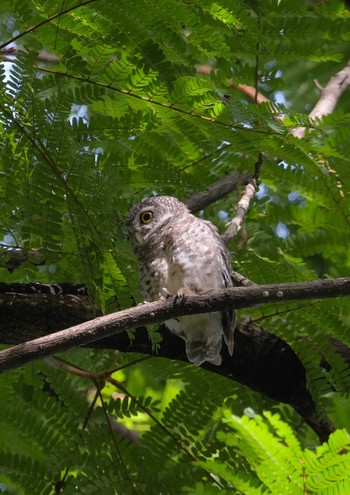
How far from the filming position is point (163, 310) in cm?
227

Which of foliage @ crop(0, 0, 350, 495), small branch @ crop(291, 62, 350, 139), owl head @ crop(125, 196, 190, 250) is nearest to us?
foliage @ crop(0, 0, 350, 495)

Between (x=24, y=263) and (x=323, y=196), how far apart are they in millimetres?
1153

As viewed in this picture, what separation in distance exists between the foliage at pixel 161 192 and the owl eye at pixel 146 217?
9 centimetres

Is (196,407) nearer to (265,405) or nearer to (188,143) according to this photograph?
(265,405)

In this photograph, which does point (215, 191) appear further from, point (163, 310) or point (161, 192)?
point (163, 310)

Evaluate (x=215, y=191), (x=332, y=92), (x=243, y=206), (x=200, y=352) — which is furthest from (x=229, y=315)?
(x=332, y=92)

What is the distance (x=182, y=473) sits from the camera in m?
2.86

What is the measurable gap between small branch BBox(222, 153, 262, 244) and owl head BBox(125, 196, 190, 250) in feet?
0.67

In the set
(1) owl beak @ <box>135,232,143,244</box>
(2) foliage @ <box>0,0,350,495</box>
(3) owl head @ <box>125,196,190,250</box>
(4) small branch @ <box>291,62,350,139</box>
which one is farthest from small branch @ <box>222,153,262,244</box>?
(4) small branch @ <box>291,62,350,139</box>

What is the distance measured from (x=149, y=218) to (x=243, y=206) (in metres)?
0.37

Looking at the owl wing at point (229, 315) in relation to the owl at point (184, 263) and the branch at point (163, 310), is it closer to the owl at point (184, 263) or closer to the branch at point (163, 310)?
the owl at point (184, 263)

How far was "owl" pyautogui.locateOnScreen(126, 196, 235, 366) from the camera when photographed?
2996 mm

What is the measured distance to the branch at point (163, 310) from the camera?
211 cm

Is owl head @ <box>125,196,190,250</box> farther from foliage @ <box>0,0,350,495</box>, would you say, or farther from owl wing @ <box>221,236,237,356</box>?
owl wing @ <box>221,236,237,356</box>
